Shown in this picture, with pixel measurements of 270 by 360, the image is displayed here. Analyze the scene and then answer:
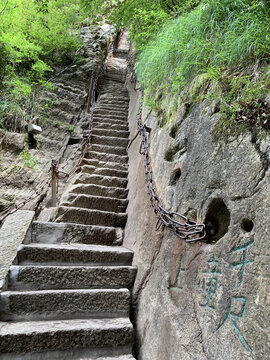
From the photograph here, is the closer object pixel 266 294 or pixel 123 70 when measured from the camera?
pixel 266 294

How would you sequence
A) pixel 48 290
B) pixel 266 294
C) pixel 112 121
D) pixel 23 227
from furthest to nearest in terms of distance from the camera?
pixel 112 121 < pixel 23 227 < pixel 48 290 < pixel 266 294

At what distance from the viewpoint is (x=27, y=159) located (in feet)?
16.8

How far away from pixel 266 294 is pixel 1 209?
4470mm

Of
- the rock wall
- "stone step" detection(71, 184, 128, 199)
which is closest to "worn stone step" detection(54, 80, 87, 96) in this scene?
the rock wall

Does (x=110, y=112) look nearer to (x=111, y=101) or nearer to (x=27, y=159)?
(x=111, y=101)

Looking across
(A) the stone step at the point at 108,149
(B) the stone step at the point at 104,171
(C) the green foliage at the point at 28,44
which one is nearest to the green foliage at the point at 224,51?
(B) the stone step at the point at 104,171

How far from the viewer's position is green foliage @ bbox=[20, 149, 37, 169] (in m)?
5.05

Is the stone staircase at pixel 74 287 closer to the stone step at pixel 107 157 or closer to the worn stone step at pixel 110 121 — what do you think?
the stone step at pixel 107 157

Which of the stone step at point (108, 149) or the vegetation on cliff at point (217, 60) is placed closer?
the vegetation on cliff at point (217, 60)

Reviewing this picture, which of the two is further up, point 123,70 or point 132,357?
point 123,70

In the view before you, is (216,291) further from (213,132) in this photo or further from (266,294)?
(213,132)

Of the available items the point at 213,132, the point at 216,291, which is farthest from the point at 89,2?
the point at 216,291

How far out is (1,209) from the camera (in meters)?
4.23

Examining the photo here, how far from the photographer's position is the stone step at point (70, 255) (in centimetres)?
259
